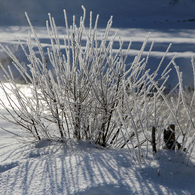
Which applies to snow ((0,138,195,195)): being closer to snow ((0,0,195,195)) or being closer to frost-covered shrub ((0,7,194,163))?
snow ((0,0,195,195))

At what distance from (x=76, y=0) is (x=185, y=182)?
A: 15.0 metres

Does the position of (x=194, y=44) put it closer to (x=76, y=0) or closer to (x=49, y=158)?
(x=49, y=158)

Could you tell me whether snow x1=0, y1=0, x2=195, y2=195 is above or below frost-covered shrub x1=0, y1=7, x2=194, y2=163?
below

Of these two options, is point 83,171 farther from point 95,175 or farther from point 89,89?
point 89,89

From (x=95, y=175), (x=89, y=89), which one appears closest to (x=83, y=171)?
(x=95, y=175)

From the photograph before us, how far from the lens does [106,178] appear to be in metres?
1.33

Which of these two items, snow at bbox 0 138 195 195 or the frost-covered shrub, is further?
the frost-covered shrub

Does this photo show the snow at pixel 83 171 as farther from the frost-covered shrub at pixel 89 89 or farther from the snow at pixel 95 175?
the frost-covered shrub at pixel 89 89

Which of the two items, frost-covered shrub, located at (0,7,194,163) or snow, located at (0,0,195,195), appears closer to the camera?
snow, located at (0,0,195,195)

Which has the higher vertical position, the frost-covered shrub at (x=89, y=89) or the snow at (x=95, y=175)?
the frost-covered shrub at (x=89, y=89)

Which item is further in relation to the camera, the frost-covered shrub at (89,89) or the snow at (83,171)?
the frost-covered shrub at (89,89)

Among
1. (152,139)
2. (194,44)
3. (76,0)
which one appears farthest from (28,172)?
(76,0)

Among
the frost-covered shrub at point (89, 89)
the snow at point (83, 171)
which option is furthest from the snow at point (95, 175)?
the frost-covered shrub at point (89, 89)

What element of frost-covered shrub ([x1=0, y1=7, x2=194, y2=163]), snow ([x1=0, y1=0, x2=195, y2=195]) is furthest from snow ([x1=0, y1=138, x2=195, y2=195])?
frost-covered shrub ([x1=0, y1=7, x2=194, y2=163])
